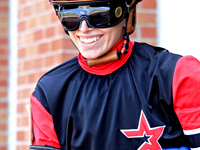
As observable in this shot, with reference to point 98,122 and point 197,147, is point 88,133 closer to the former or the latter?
point 98,122

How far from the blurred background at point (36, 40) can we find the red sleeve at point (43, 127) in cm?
116

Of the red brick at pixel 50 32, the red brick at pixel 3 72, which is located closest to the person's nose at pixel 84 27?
the red brick at pixel 50 32

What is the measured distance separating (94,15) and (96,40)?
165mm

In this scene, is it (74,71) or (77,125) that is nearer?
(77,125)

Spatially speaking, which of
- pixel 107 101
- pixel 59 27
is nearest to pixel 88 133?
pixel 107 101

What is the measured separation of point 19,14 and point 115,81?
85.3 inches

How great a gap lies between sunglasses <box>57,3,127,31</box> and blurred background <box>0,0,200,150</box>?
130 centimetres

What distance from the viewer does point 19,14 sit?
3.99 metres

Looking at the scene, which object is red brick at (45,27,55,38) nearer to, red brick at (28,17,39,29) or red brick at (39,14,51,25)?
red brick at (39,14,51,25)

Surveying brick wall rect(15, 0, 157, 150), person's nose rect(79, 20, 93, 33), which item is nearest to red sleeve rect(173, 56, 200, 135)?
person's nose rect(79, 20, 93, 33)

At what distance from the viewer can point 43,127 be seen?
7.64 feet

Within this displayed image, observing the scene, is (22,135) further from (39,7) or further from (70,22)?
(70,22)

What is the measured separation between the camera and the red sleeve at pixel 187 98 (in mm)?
1990

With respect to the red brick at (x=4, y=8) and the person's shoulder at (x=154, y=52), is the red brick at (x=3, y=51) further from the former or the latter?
the person's shoulder at (x=154, y=52)
